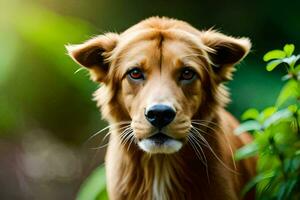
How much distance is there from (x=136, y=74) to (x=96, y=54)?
1.46 feet

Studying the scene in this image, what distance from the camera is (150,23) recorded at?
20.9 ft

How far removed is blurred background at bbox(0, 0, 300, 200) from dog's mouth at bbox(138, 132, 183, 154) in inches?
117

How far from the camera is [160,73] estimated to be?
6059 millimetres

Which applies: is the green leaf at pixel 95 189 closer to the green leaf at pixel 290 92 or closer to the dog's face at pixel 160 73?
the dog's face at pixel 160 73

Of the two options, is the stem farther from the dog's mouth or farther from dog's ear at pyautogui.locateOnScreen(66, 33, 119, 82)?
dog's ear at pyautogui.locateOnScreen(66, 33, 119, 82)

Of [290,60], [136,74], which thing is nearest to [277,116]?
[290,60]

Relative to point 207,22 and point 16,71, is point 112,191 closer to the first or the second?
point 16,71

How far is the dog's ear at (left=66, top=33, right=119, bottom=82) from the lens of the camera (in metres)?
6.41

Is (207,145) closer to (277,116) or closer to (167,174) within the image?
(167,174)

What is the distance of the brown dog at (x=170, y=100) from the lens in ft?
19.7

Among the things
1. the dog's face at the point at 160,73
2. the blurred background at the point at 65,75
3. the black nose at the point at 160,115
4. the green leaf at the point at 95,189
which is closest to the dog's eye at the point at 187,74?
the dog's face at the point at 160,73

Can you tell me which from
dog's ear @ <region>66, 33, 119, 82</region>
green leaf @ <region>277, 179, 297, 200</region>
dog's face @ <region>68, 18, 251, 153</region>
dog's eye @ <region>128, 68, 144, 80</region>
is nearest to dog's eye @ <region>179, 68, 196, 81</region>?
dog's face @ <region>68, 18, 251, 153</region>

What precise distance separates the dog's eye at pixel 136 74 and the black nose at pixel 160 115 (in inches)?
14.5

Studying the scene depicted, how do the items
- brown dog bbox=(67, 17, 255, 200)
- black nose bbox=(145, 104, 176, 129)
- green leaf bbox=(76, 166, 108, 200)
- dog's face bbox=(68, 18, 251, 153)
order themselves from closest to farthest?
black nose bbox=(145, 104, 176, 129) → dog's face bbox=(68, 18, 251, 153) → brown dog bbox=(67, 17, 255, 200) → green leaf bbox=(76, 166, 108, 200)
